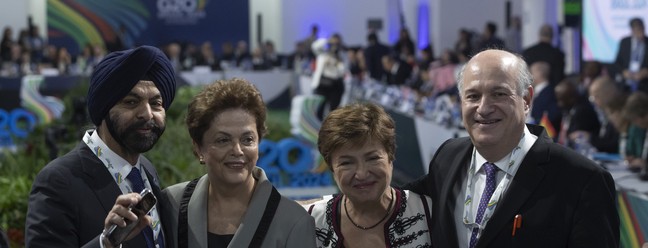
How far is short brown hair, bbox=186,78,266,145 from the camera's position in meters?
2.92

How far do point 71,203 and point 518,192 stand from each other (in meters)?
1.19

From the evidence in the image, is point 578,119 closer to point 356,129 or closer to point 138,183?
point 356,129

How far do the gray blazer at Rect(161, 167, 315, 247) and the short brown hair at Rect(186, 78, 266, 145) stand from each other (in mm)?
169

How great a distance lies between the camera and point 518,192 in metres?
2.93

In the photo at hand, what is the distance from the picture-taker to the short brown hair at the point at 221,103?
9.57 ft

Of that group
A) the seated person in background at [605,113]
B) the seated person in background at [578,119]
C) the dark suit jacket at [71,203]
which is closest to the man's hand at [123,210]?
the dark suit jacket at [71,203]

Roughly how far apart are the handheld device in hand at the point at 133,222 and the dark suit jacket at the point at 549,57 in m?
9.87

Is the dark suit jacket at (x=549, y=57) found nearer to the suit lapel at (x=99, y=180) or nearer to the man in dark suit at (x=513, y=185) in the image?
the man in dark suit at (x=513, y=185)

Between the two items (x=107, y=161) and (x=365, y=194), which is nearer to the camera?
(x=107, y=161)

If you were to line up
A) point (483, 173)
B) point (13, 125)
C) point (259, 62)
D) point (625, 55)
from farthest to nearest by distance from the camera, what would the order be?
1. point (259, 62)
2. point (13, 125)
3. point (625, 55)
4. point (483, 173)

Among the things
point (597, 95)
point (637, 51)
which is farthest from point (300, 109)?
point (637, 51)

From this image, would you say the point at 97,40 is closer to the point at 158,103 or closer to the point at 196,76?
the point at 196,76

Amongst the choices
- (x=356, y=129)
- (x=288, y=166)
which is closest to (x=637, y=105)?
(x=288, y=166)

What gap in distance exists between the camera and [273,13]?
30.8m
